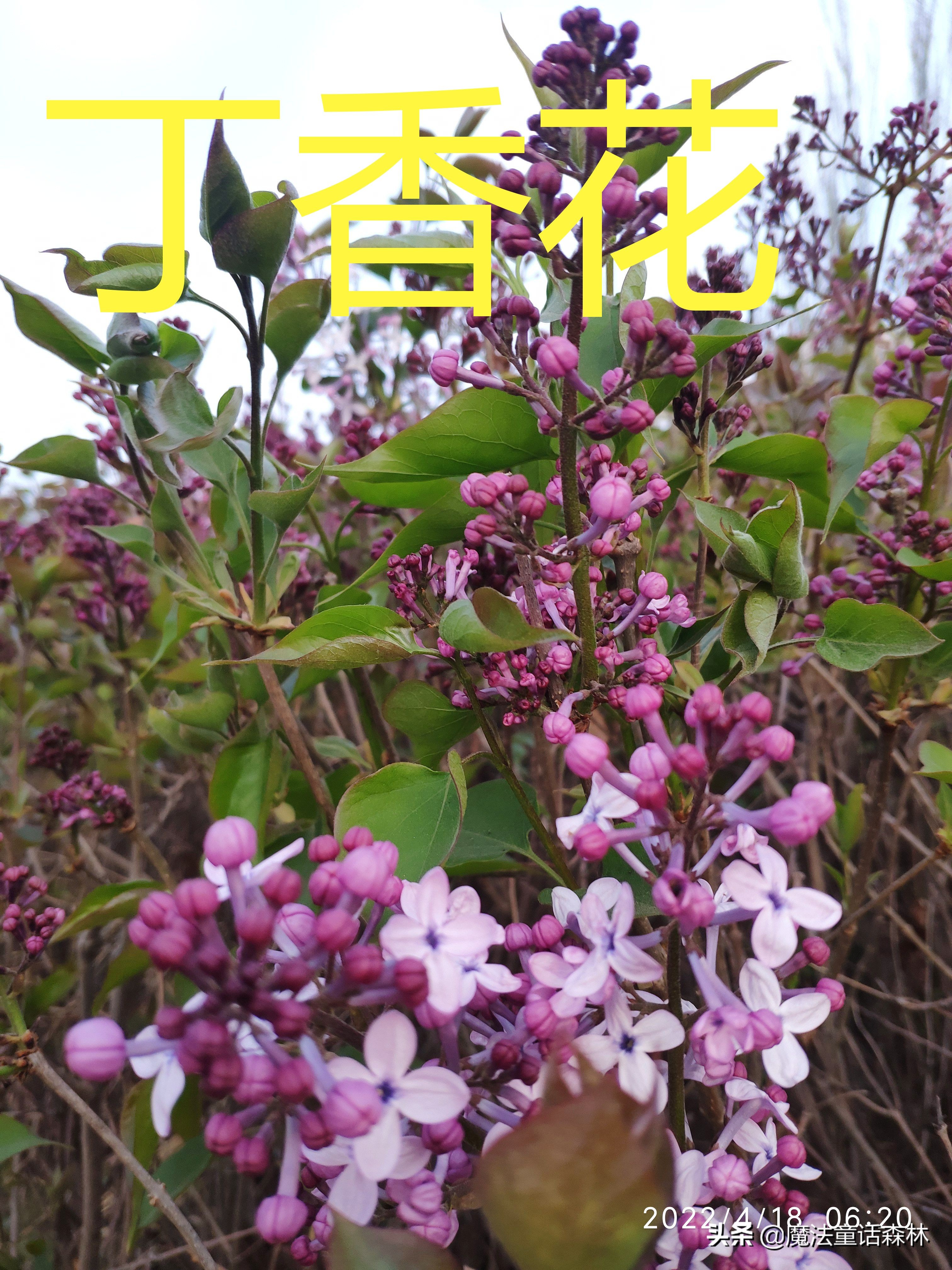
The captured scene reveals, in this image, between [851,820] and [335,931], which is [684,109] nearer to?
[335,931]

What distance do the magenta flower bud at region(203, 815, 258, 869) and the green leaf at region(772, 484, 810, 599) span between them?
394mm

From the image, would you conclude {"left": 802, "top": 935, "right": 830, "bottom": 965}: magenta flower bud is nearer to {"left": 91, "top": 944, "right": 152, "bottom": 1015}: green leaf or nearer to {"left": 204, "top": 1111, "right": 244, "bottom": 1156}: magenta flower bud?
{"left": 204, "top": 1111, "right": 244, "bottom": 1156}: magenta flower bud

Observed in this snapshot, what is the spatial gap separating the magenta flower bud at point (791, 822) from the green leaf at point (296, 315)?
62cm

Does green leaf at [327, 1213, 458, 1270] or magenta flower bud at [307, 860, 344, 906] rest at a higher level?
magenta flower bud at [307, 860, 344, 906]

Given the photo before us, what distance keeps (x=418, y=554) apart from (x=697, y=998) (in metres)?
0.84

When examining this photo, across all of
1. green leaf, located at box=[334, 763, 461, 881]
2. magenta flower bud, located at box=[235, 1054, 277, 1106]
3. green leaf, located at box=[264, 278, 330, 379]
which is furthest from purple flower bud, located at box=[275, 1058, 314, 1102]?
green leaf, located at box=[264, 278, 330, 379]

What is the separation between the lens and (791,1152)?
55 cm

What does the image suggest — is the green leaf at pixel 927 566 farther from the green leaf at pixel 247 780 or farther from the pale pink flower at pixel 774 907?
the green leaf at pixel 247 780

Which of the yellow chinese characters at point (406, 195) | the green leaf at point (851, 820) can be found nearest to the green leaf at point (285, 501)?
the yellow chinese characters at point (406, 195)

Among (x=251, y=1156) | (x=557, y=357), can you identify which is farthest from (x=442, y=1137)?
(x=557, y=357)

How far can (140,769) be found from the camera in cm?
145

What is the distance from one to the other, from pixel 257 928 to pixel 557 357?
36 centimetres

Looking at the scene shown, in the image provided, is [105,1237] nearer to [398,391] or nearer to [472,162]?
[398,391]

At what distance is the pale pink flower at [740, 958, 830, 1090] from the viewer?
487 millimetres
